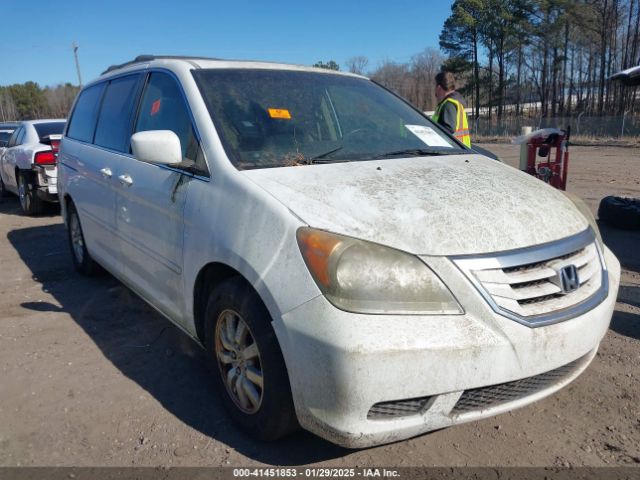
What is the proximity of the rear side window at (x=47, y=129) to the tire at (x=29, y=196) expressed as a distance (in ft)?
2.80

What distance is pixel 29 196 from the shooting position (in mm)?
8852

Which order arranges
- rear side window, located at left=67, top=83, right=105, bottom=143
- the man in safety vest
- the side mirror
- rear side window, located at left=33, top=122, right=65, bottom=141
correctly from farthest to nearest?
rear side window, located at left=33, top=122, right=65, bottom=141, the man in safety vest, rear side window, located at left=67, top=83, right=105, bottom=143, the side mirror

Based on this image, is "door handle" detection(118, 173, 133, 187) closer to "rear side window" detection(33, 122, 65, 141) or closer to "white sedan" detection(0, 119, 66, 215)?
"white sedan" detection(0, 119, 66, 215)

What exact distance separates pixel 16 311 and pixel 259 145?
9.80 feet

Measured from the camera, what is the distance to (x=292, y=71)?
349 cm

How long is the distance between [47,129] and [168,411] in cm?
846

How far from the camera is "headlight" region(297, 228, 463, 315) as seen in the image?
2014mm

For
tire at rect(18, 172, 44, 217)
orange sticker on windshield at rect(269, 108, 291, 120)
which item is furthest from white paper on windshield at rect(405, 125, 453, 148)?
tire at rect(18, 172, 44, 217)

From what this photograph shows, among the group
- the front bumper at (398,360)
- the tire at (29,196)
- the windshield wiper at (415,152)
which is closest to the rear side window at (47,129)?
the tire at (29,196)

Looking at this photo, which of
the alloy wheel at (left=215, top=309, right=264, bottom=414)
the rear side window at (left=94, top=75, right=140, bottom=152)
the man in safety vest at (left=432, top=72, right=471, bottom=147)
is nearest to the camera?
the alloy wheel at (left=215, top=309, right=264, bottom=414)

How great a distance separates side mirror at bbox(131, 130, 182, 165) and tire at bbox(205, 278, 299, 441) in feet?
2.48

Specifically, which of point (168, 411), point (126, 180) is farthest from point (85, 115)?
point (168, 411)

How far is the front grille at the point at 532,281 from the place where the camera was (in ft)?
6.81

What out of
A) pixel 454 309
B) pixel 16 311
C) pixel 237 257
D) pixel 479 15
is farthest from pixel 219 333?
pixel 479 15
